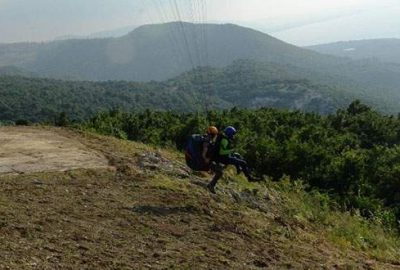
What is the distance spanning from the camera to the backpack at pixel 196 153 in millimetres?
11484

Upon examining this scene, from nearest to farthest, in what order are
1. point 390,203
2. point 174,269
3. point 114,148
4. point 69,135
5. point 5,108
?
point 174,269 < point 114,148 < point 69,135 < point 390,203 < point 5,108

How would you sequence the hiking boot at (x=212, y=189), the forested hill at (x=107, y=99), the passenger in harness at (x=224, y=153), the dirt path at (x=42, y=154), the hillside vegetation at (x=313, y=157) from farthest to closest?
the forested hill at (x=107, y=99), the hillside vegetation at (x=313, y=157), the dirt path at (x=42, y=154), the hiking boot at (x=212, y=189), the passenger in harness at (x=224, y=153)

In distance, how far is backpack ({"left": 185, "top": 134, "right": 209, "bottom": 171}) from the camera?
1148 cm

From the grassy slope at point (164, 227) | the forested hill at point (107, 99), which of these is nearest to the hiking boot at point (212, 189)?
the grassy slope at point (164, 227)

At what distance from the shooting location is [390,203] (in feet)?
81.8

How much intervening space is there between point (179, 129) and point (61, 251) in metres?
24.0

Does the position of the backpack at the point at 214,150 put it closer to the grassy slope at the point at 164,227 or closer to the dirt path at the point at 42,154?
the grassy slope at the point at 164,227

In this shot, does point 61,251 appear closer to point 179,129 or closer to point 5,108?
point 179,129

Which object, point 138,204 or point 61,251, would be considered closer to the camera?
point 61,251

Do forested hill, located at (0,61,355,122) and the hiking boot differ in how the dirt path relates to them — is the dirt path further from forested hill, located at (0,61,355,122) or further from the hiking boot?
forested hill, located at (0,61,355,122)

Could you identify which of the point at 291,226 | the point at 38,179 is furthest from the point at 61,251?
the point at 291,226

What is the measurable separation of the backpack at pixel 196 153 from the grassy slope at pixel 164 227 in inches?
23.7

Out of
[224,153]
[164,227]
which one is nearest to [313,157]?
[224,153]

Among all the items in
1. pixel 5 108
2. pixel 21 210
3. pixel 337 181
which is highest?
pixel 21 210
